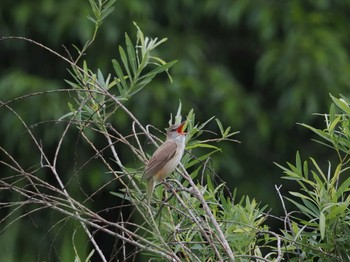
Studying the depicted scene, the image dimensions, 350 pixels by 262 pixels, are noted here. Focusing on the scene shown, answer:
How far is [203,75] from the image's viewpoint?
712cm

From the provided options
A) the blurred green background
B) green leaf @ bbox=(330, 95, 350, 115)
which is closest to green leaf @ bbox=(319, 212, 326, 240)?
green leaf @ bbox=(330, 95, 350, 115)

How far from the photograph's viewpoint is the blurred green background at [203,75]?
22.2 ft

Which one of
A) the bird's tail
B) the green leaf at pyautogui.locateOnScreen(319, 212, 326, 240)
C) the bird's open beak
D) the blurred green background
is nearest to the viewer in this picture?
the green leaf at pyautogui.locateOnScreen(319, 212, 326, 240)

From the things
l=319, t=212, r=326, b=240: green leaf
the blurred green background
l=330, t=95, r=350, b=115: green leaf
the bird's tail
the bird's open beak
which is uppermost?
l=330, t=95, r=350, b=115: green leaf

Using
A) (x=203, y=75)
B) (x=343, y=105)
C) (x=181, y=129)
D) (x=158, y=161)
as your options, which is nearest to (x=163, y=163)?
(x=158, y=161)

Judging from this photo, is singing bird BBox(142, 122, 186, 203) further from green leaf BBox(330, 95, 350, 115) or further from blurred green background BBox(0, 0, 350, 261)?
blurred green background BBox(0, 0, 350, 261)

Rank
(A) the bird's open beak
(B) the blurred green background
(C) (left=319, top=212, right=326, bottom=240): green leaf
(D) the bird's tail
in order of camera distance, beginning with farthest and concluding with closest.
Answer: (B) the blurred green background
(A) the bird's open beak
(D) the bird's tail
(C) (left=319, top=212, right=326, bottom=240): green leaf

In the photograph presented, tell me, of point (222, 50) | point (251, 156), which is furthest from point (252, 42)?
point (251, 156)

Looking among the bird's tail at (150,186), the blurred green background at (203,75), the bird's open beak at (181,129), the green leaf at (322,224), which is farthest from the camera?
the blurred green background at (203,75)

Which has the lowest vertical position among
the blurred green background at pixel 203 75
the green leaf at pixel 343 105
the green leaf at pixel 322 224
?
the blurred green background at pixel 203 75

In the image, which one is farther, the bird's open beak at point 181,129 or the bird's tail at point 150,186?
the bird's open beak at point 181,129

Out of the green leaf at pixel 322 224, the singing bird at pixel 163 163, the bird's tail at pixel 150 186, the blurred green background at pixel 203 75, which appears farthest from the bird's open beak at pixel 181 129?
the blurred green background at pixel 203 75

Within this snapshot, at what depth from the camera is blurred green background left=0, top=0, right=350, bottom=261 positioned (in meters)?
6.75

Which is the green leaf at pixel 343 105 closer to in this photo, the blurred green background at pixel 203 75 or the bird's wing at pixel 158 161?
the bird's wing at pixel 158 161
